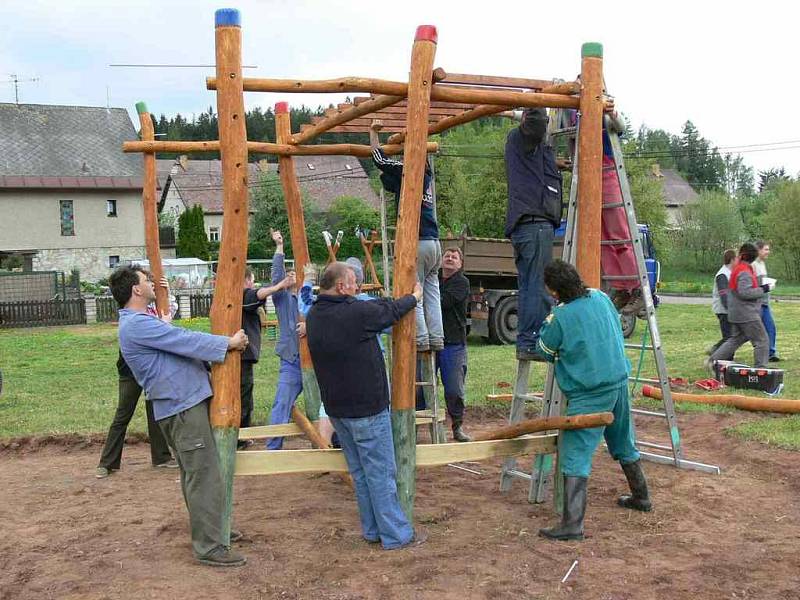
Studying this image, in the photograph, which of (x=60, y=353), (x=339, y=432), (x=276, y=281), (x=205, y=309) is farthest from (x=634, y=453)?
(x=205, y=309)

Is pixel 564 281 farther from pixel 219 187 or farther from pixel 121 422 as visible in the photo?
pixel 219 187

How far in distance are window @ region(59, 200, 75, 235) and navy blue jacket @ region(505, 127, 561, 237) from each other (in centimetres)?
3660

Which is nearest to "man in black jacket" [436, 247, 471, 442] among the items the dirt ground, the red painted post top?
the dirt ground

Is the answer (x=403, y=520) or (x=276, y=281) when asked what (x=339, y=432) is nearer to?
(x=403, y=520)

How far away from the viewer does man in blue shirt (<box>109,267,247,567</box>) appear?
4.81 metres

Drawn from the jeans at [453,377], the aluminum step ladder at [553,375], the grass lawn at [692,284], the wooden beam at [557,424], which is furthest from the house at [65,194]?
the wooden beam at [557,424]

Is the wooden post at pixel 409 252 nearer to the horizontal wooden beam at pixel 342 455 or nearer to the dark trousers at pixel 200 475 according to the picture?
the horizontal wooden beam at pixel 342 455

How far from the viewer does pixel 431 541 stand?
→ 518 cm

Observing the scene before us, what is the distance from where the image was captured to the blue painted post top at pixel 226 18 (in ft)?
15.7

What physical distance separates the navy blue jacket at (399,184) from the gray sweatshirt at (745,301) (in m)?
5.90

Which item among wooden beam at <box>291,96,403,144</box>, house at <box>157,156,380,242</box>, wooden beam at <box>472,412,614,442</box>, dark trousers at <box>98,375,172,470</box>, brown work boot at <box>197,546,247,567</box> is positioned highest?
house at <box>157,156,380,242</box>

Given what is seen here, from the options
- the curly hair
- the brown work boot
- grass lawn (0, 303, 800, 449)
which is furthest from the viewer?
grass lawn (0, 303, 800, 449)

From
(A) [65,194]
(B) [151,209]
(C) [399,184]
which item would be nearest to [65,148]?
(A) [65,194]

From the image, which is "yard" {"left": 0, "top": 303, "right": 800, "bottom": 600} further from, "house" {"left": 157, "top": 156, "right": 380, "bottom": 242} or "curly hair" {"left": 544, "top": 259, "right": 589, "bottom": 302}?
"house" {"left": 157, "top": 156, "right": 380, "bottom": 242}
